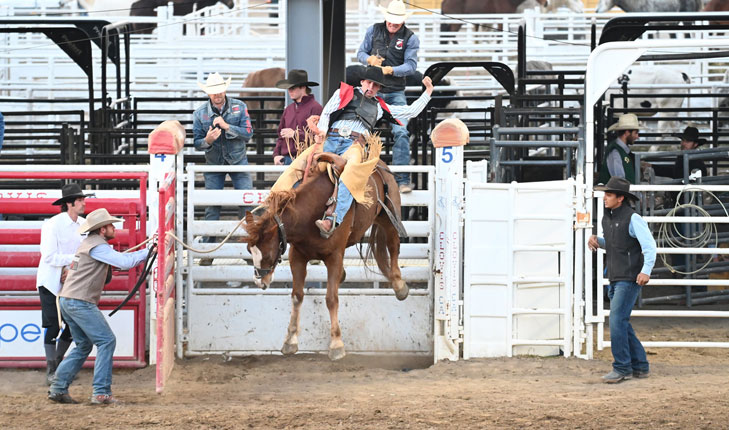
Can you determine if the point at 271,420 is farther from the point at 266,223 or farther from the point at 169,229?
the point at 169,229

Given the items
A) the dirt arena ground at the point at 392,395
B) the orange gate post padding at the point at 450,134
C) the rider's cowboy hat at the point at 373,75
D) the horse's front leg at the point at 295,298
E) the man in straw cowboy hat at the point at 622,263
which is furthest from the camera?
the orange gate post padding at the point at 450,134

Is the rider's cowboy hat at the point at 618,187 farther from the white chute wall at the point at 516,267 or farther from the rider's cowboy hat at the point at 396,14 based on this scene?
the rider's cowboy hat at the point at 396,14

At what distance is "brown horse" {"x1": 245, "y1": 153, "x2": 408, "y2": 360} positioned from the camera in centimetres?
755

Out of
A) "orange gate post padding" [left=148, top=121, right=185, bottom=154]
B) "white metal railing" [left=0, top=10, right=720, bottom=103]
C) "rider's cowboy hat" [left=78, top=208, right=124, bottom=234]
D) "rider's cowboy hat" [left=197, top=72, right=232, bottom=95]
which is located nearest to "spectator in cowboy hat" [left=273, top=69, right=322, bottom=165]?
"rider's cowboy hat" [left=197, top=72, right=232, bottom=95]

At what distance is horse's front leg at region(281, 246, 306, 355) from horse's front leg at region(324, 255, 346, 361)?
21 centimetres

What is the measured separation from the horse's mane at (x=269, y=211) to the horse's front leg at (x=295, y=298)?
1.57 ft

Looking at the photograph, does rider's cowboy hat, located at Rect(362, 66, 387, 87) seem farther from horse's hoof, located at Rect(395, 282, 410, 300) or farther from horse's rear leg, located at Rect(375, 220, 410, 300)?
horse's hoof, located at Rect(395, 282, 410, 300)

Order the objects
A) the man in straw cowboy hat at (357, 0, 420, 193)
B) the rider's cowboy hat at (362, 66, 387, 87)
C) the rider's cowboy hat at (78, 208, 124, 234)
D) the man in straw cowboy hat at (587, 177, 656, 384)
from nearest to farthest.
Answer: the rider's cowboy hat at (78, 208, 124, 234) → the man in straw cowboy hat at (587, 177, 656, 384) → the rider's cowboy hat at (362, 66, 387, 87) → the man in straw cowboy hat at (357, 0, 420, 193)

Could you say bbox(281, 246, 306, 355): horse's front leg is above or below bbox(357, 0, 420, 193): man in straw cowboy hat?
below

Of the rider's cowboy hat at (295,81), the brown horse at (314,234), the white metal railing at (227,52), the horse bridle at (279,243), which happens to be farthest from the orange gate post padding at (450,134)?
the white metal railing at (227,52)

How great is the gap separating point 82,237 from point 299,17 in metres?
3.98

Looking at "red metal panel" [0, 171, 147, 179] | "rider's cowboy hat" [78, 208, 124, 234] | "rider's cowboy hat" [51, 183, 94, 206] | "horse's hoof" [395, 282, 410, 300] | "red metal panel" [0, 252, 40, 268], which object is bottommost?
"horse's hoof" [395, 282, 410, 300]

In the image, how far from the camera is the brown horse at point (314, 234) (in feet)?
24.8

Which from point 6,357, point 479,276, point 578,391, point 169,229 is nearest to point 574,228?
point 479,276
